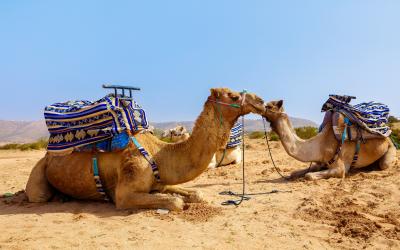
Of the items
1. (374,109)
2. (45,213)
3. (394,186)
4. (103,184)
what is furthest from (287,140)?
Result: (45,213)

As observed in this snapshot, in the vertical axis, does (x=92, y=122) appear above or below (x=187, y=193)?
above

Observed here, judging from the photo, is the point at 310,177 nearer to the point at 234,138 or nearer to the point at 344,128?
the point at 344,128

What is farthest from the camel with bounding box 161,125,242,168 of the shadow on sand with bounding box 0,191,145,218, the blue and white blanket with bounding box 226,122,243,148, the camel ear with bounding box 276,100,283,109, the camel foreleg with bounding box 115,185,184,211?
the camel foreleg with bounding box 115,185,184,211

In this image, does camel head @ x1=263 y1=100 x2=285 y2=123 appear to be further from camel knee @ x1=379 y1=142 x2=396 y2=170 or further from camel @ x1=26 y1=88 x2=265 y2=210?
camel knee @ x1=379 y1=142 x2=396 y2=170

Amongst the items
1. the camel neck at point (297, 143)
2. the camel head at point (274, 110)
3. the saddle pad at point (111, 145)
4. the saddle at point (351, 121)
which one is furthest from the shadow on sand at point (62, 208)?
the saddle at point (351, 121)

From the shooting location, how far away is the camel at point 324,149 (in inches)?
294

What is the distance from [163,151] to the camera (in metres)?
5.72

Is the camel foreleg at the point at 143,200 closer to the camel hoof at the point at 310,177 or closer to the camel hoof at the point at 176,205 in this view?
Result: the camel hoof at the point at 176,205

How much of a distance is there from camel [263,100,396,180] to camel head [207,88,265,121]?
1397 mm

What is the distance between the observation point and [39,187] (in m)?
6.16

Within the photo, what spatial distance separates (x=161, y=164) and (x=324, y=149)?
4.22 meters

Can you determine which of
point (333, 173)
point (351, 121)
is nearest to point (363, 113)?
point (351, 121)

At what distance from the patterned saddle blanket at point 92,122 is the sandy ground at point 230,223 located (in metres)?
1.01

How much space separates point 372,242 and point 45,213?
423 cm
